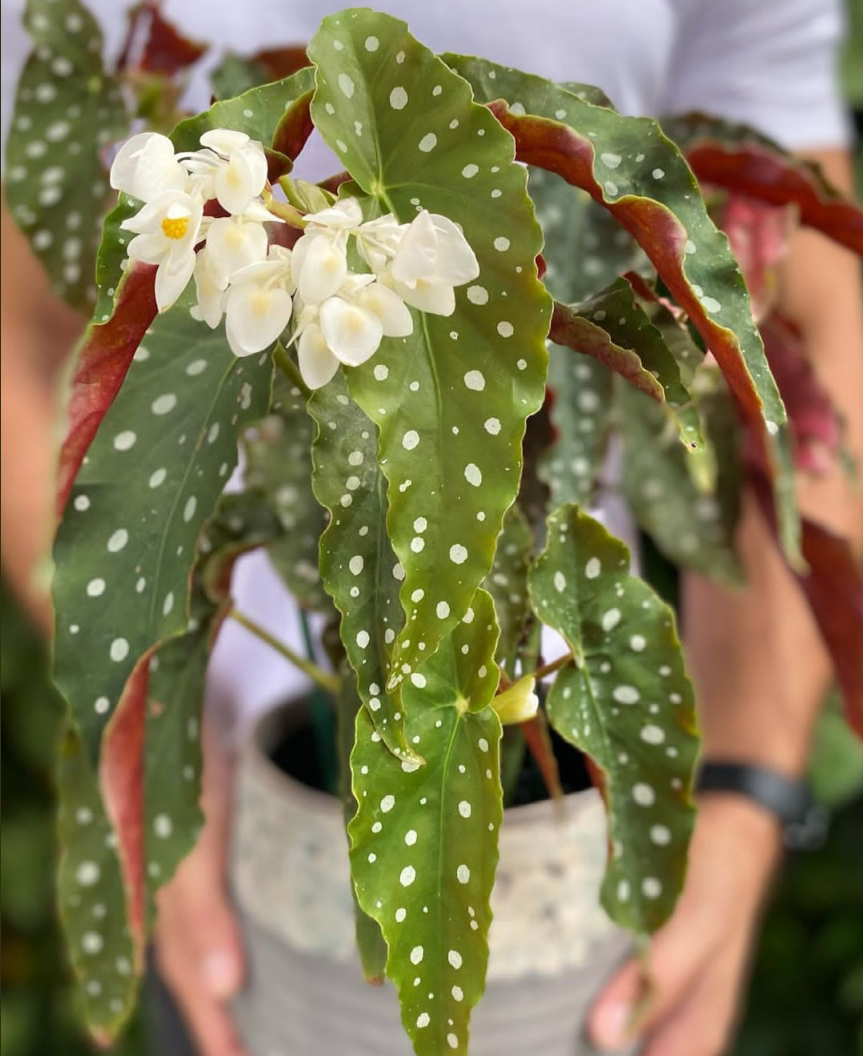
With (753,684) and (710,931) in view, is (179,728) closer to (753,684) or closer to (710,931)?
(710,931)

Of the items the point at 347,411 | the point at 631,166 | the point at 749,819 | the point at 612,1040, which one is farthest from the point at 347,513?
the point at 749,819

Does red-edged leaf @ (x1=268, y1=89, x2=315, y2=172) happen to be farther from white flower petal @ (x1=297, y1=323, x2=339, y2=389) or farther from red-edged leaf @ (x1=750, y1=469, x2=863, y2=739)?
red-edged leaf @ (x1=750, y1=469, x2=863, y2=739)

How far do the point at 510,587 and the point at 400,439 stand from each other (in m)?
0.13

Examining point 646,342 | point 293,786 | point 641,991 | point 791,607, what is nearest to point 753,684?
point 791,607

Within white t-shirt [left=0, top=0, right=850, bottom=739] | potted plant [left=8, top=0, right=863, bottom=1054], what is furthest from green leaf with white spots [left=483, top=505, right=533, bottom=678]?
white t-shirt [left=0, top=0, right=850, bottom=739]

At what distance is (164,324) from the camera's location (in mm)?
346

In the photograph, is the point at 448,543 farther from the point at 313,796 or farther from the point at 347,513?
the point at 313,796

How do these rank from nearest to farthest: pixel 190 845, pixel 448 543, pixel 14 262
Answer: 1. pixel 448 543
2. pixel 190 845
3. pixel 14 262

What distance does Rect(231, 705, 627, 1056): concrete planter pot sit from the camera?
1.52 feet

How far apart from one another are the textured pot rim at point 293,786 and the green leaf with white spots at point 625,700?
6cm

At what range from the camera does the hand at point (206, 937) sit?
0.60 metres

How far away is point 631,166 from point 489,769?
184mm

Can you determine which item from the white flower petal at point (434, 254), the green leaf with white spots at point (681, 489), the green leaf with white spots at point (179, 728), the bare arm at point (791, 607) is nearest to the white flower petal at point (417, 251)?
the white flower petal at point (434, 254)

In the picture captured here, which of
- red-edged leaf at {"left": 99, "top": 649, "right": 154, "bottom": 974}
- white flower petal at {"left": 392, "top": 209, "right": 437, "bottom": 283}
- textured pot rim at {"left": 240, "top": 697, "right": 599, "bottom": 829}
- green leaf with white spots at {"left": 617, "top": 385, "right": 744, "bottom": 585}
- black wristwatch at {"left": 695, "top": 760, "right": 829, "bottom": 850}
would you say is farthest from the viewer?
black wristwatch at {"left": 695, "top": 760, "right": 829, "bottom": 850}
